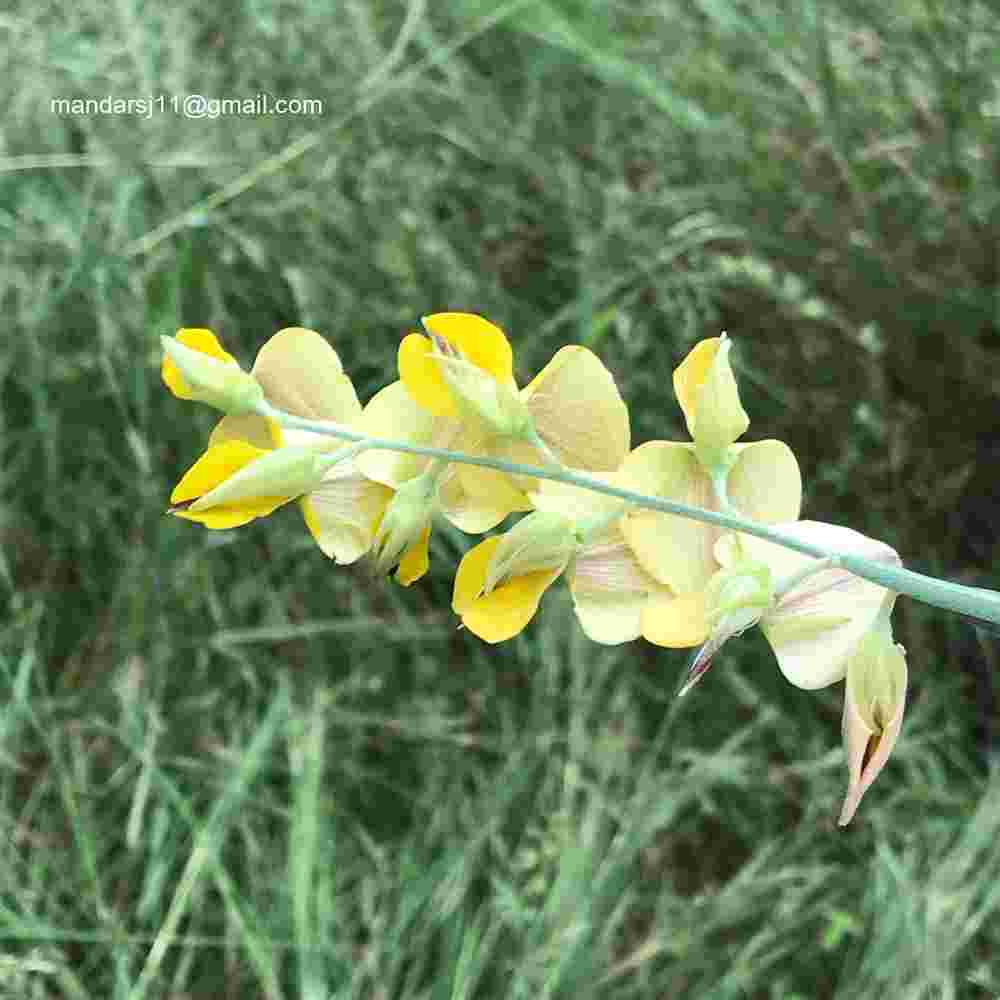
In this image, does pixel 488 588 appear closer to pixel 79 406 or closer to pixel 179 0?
pixel 79 406

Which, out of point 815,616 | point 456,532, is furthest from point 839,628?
point 456,532

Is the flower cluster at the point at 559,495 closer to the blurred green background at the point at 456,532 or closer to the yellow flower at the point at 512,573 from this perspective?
the yellow flower at the point at 512,573

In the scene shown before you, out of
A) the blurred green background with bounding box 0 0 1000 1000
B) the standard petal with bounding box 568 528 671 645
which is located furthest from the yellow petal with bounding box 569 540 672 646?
the blurred green background with bounding box 0 0 1000 1000

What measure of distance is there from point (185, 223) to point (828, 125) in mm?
374

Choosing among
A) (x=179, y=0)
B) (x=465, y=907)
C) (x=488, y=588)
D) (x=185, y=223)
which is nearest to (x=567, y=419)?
(x=488, y=588)

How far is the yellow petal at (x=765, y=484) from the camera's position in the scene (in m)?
0.25

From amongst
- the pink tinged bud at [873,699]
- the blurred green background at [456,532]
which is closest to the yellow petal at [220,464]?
the pink tinged bud at [873,699]

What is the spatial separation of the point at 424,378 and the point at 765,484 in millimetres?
68

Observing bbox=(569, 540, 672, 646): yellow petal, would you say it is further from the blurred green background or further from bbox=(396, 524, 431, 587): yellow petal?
the blurred green background

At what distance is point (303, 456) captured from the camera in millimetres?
242

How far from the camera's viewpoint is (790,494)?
25 centimetres

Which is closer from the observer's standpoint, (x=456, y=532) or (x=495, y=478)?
(x=495, y=478)

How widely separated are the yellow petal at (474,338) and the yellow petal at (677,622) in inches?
1.9

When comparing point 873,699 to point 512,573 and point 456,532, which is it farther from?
point 456,532
